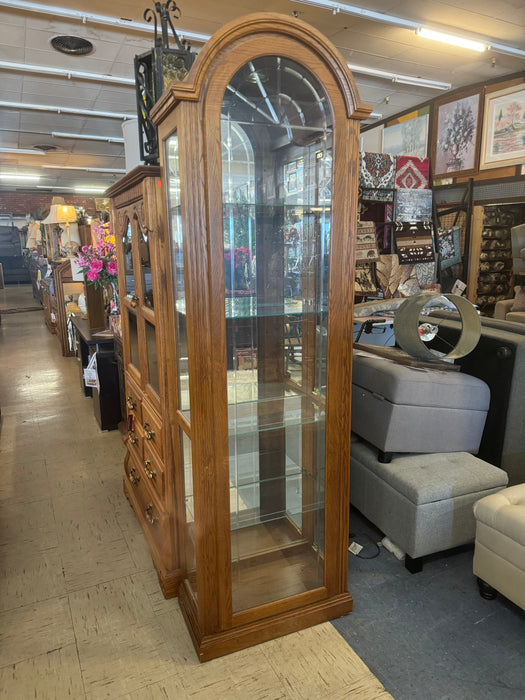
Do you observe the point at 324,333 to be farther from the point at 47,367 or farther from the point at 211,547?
the point at 47,367

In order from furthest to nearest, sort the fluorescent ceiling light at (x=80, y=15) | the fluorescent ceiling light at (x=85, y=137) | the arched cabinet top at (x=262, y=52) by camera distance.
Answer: the fluorescent ceiling light at (x=85, y=137)
the fluorescent ceiling light at (x=80, y=15)
the arched cabinet top at (x=262, y=52)

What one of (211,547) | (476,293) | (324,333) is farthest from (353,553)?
(476,293)

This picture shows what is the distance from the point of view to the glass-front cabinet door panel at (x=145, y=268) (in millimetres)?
2088

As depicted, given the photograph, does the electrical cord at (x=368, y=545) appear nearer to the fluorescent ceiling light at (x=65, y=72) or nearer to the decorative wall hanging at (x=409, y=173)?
the decorative wall hanging at (x=409, y=173)

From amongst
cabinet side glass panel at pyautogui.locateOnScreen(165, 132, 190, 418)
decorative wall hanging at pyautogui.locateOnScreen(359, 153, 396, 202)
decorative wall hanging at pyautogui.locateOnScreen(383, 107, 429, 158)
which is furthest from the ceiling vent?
decorative wall hanging at pyautogui.locateOnScreen(383, 107, 429, 158)

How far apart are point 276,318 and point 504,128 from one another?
19.3 ft

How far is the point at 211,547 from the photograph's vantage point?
1.73 meters

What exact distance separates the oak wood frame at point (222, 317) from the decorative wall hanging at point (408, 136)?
6.28 meters

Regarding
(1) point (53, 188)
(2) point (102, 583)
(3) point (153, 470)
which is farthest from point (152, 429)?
(1) point (53, 188)

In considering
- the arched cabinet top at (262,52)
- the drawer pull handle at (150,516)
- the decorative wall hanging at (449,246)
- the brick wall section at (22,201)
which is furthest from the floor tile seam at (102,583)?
the brick wall section at (22,201)

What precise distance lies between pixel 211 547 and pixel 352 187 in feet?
4.48

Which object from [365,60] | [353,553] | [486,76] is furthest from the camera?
[486,76]

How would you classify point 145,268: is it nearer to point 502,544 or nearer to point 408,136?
point 502,544

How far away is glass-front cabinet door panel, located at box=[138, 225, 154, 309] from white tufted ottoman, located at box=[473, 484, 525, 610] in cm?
163
